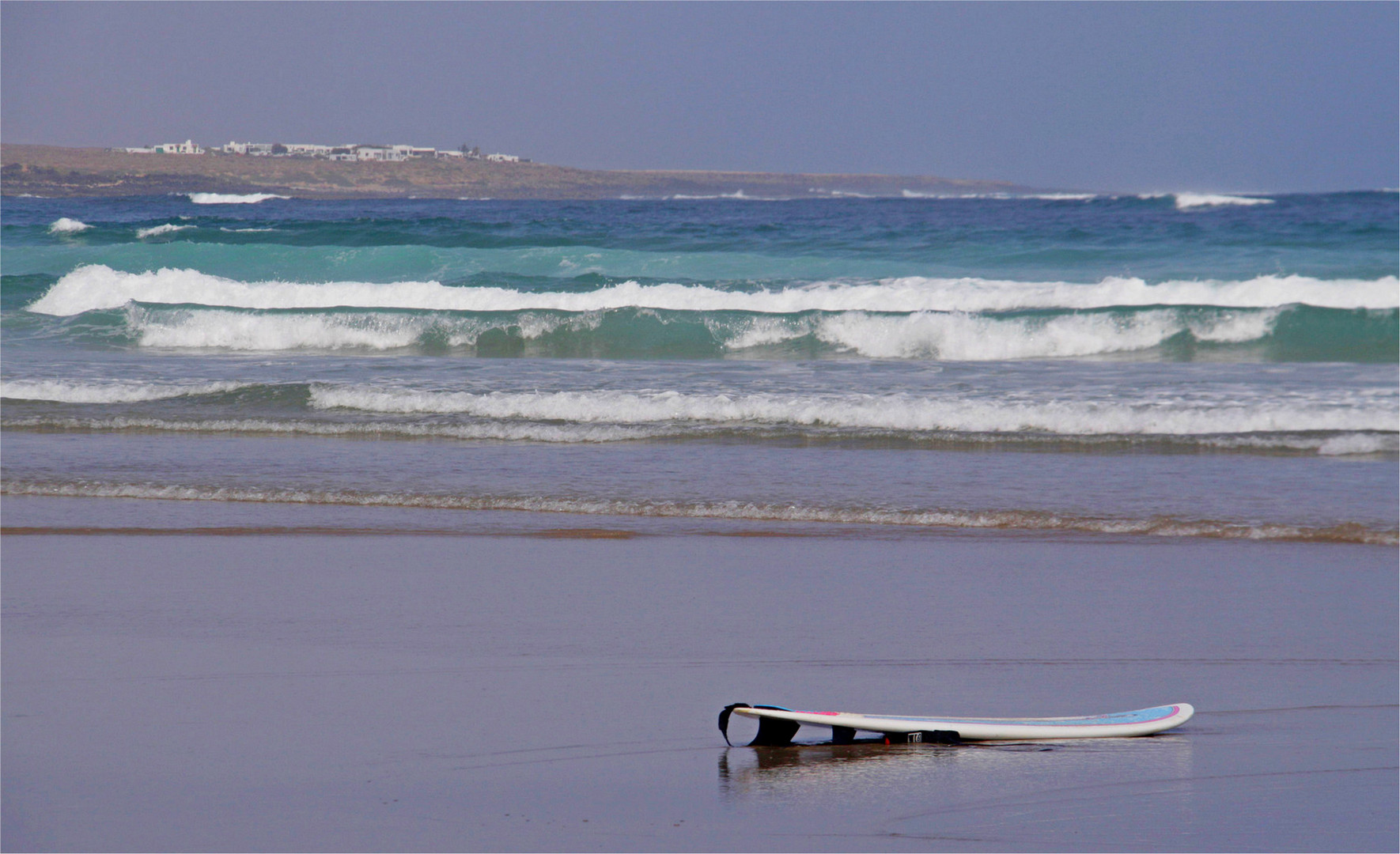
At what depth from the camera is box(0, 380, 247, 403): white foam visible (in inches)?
378

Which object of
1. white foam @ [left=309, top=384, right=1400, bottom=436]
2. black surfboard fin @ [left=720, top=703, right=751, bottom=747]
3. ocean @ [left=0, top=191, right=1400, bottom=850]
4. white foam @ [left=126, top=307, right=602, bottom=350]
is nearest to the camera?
ocean @ [left=0, top=191, right=1400, bottom=850]

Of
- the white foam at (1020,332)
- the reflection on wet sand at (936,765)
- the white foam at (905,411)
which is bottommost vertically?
the reflection on wet sand at (936,765)

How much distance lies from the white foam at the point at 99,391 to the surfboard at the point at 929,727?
8263 mm

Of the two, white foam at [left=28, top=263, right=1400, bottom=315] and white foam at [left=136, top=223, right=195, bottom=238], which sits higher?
white foam at [left=136, top=223, right=195, bottom=238]

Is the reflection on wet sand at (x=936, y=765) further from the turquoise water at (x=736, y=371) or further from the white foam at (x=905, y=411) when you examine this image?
the white foam at (x=905, y=411)

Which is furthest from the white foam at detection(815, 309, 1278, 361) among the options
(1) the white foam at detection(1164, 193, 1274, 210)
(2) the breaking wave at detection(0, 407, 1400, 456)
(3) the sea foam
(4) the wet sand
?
(1) the white foam at detection(1164, 193, 1274, 210)

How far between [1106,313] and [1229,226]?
14.1 metres

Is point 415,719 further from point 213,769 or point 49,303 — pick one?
point 49,303

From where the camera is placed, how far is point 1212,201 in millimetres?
34906

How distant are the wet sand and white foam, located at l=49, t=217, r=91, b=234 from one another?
82.7 feet

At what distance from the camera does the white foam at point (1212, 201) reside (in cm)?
3297

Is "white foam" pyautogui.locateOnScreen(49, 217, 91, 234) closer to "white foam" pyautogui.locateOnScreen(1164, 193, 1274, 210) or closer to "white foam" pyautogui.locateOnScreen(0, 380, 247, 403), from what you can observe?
"white foam" pyautogui.locateOnScreen(0, 380, 247, 403)

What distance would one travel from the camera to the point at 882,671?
3.81 meters

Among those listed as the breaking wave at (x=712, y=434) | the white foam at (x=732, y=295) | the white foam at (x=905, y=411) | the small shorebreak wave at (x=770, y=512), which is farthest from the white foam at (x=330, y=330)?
the small shorebreak wave at (x=770, y=512)
